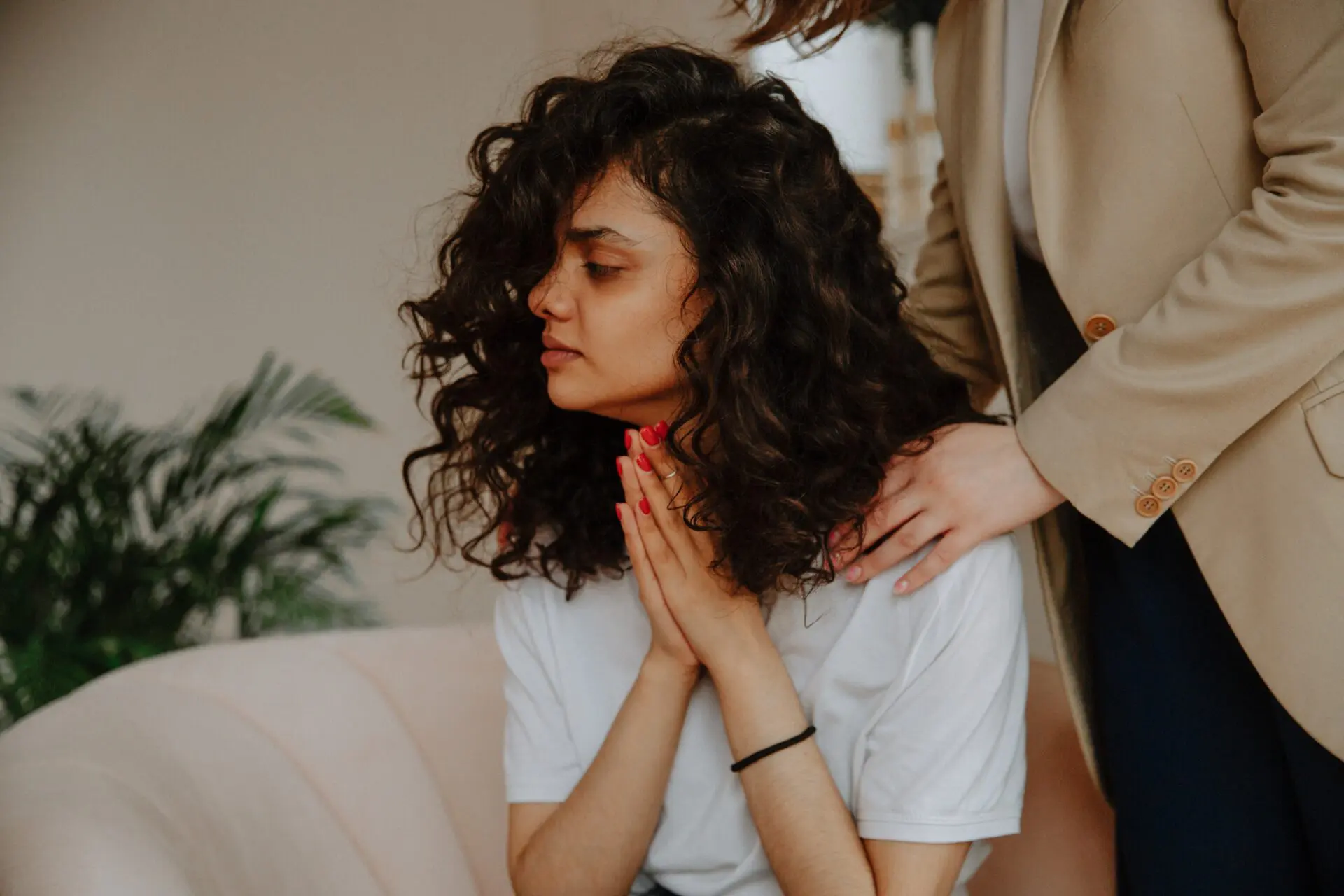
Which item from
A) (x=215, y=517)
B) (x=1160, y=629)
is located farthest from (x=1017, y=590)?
(x=215, y=517)

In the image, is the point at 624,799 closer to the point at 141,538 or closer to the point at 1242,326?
the point at 1242,326

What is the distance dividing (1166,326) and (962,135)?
1.25ft

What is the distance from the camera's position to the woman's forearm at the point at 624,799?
1.29 metres

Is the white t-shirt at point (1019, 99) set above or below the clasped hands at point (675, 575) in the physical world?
above

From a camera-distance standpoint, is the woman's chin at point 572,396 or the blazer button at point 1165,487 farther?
the woman's chin at point 572,396

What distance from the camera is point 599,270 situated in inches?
49.4

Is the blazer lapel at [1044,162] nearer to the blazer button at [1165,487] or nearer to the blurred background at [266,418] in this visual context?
the blazer button at [1165,487]

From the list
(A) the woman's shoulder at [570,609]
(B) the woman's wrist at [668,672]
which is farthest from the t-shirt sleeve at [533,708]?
(B) the woman's wrist at [668,672]

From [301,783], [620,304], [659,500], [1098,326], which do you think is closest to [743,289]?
[620,304]

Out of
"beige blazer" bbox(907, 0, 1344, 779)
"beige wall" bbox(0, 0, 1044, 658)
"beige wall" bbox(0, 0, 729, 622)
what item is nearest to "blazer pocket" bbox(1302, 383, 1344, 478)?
"beige blazer" bbox(907, 0, 1344, 779)

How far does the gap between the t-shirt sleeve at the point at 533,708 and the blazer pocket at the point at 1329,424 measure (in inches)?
33.8

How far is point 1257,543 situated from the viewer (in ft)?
3.53

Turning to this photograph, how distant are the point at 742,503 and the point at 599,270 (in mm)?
288

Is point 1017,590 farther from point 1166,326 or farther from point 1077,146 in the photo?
point 1077,146
